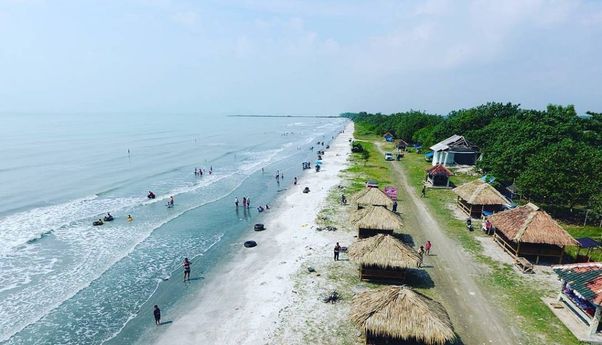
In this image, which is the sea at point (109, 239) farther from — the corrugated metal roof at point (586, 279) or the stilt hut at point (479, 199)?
the corrugated metal roof at point (586, 279)

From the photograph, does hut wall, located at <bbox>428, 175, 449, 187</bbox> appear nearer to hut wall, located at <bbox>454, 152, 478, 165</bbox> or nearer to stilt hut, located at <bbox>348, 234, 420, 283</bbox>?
hut wall, located at <bbox>454, 152, 478, 165</bbox>

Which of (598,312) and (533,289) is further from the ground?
(598,312)

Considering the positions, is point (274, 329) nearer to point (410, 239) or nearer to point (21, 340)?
point (21, 340)

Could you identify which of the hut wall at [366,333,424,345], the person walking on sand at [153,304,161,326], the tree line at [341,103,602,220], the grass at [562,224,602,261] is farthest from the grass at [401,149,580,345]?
the person walking on sand at [153,304,161,326]

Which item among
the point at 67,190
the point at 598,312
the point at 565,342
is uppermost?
the point at 598,312

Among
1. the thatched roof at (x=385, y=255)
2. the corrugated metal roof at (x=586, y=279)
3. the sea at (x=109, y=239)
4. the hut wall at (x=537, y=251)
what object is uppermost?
the corrugated metal roof at (x=586, y=279)

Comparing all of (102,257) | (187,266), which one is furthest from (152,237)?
(187,266)

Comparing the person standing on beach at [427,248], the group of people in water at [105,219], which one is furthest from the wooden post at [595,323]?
the group of people in water at [105,219]
